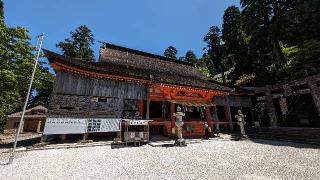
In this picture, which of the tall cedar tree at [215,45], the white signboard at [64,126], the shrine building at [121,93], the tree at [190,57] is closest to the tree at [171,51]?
the tree at [190,57]

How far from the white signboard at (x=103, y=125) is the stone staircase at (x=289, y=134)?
491 inches

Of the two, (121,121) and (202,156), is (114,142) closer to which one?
(121,121)

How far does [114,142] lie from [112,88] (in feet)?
12.8

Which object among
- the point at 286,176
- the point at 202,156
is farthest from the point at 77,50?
the point at 286,176

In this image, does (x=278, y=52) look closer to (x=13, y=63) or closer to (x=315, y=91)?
(x=315, y=91)

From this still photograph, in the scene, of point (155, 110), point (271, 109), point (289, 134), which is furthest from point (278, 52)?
point (155, 110)

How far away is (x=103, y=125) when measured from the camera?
1271 centimetres

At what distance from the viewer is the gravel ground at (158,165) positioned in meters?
6.25

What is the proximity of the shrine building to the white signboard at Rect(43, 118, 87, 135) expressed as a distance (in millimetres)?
262

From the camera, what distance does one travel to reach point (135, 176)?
20.3ft

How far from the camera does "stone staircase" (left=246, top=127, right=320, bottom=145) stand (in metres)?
13.2

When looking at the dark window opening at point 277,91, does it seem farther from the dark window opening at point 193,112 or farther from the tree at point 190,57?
the tree at point 190,57

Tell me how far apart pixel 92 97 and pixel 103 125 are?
2.11 m

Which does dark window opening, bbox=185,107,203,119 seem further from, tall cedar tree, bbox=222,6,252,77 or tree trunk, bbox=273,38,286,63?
tree trunk, bbox=273,38,286,63
